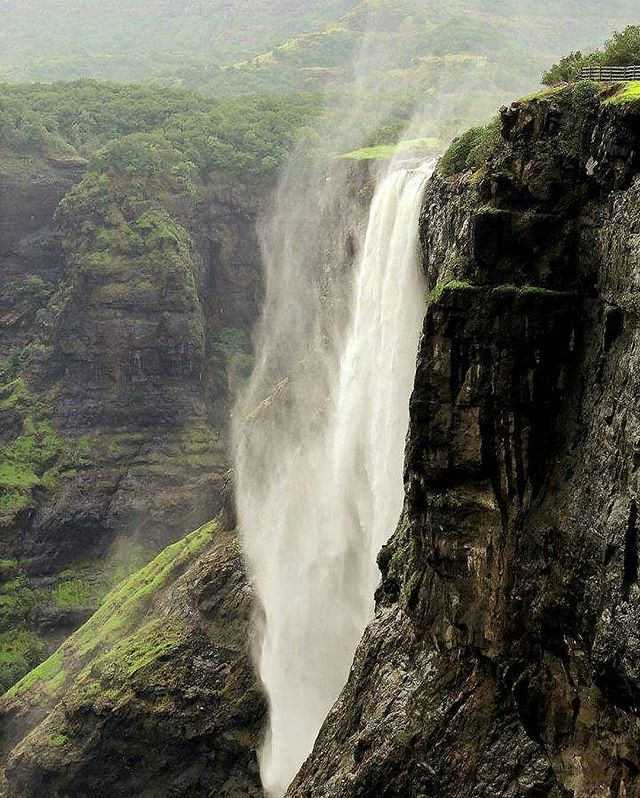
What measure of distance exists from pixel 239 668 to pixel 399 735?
2312 centimetres

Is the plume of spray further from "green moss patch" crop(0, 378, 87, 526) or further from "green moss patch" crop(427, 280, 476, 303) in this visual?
"green moss patch" crop(0, 378, 87, 526)

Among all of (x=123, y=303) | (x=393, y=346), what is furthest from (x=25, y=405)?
(x=393, y=346)

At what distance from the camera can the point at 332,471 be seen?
48156 mm

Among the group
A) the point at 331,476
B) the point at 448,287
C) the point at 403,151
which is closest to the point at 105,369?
the point at 403,151

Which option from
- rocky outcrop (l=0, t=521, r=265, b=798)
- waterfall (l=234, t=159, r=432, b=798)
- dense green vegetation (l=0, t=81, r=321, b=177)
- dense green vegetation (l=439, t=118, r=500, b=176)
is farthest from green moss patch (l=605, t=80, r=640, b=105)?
dense green vegetation (l=0, t=81, r=321, b=177)

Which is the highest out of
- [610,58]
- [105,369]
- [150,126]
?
[150,126]

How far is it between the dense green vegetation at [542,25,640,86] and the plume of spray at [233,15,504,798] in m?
9.80

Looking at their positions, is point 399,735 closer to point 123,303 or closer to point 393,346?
point 393,346

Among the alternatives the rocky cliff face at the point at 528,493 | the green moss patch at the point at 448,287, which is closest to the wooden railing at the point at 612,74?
the rocky cliff face at the point at 528,493

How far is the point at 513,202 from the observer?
1065 inches

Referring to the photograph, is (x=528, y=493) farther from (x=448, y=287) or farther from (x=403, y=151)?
(x=403, y=151)

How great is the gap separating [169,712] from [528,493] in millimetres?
30844

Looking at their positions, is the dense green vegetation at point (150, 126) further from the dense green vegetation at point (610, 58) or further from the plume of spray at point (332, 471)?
the dense green vegetation at point (610, 58)

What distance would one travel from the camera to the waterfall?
4134 centimetres
